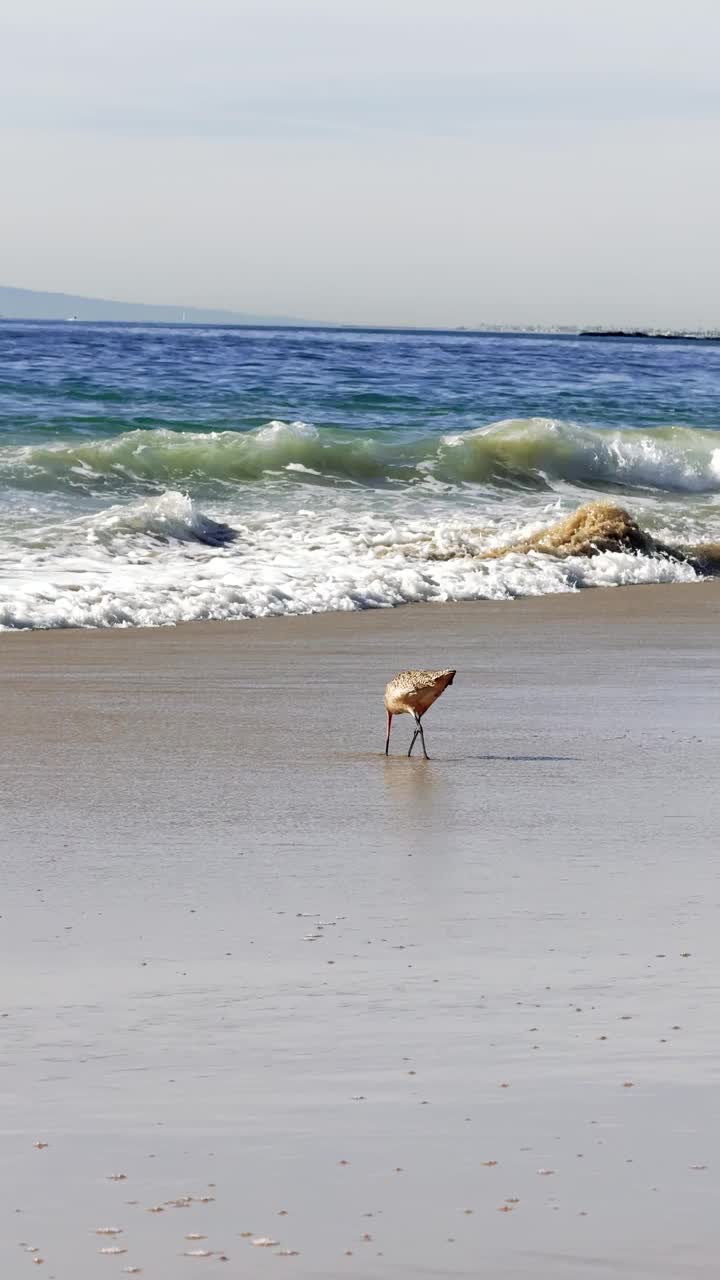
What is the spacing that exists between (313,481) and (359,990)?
17783 mm

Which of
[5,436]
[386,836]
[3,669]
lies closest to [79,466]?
[5,436]

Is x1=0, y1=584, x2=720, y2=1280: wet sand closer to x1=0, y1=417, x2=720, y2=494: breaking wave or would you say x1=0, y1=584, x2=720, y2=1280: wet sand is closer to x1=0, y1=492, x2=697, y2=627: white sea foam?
x1=0, y1=492, x2=697, y2=627: white sea foam

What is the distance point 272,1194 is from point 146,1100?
1.73 feet

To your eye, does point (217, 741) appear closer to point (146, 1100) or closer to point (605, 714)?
point (605, 714)

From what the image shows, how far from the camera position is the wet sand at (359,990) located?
304 centimetres

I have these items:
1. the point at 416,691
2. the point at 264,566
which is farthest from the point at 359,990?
the point at 264,566

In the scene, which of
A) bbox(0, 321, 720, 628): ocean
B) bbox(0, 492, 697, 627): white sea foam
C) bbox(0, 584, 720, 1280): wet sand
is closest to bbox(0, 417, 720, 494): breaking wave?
bbox(0, 321, 720, 628): ocean

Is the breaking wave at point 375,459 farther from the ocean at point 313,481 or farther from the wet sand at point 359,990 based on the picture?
the wet sand at point 359,990

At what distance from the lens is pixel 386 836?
5969 mm

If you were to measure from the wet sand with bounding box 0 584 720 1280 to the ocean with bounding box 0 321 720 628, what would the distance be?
521cm

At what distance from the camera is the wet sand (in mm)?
3045

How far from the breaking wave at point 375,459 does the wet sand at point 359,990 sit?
42.6 ft

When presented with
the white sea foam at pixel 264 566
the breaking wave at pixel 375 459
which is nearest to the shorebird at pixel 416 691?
the white sea foam at pixel 264 566

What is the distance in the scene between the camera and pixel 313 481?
2184cm
